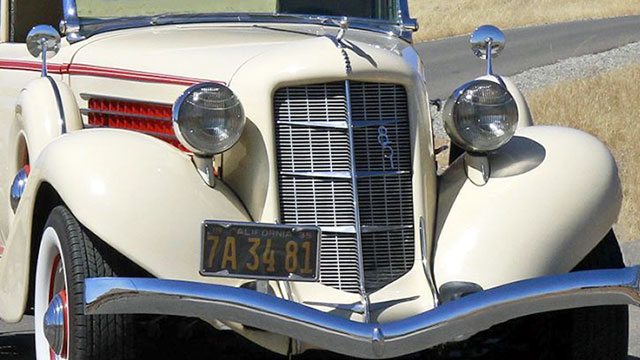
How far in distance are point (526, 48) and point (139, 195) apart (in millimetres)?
20294

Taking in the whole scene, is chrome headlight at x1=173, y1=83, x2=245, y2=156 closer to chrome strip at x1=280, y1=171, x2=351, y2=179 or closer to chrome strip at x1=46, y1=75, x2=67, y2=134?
chrome strip at x1=280, y1=171, x2=351, y2=179

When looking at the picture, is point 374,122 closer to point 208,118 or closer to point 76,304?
point 208,118

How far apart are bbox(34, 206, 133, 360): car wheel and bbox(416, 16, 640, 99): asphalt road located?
46.6 ft

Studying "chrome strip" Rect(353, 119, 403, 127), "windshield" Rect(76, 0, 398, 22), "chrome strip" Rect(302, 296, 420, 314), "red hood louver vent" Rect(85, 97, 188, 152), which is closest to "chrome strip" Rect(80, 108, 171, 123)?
"red hood louver vent" Rect(85, 97, 188, 152)

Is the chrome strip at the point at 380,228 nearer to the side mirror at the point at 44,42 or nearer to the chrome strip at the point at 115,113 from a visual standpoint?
the chrome strip at the point at 115,113

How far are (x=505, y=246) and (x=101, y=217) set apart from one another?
1.40 metres

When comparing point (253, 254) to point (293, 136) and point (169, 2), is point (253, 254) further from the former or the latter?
point (169, 2)

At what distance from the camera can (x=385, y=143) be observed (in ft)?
15.8

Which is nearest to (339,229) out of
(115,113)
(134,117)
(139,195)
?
(139,195)

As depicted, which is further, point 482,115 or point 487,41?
point 487,41

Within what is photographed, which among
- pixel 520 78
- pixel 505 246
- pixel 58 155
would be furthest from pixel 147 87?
pixel 520 78

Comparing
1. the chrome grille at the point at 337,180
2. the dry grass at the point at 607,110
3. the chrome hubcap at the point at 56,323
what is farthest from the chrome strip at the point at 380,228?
the dry grass at the point at 607,110

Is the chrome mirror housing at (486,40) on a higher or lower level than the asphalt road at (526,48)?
higher

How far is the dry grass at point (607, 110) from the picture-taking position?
1233 cm
